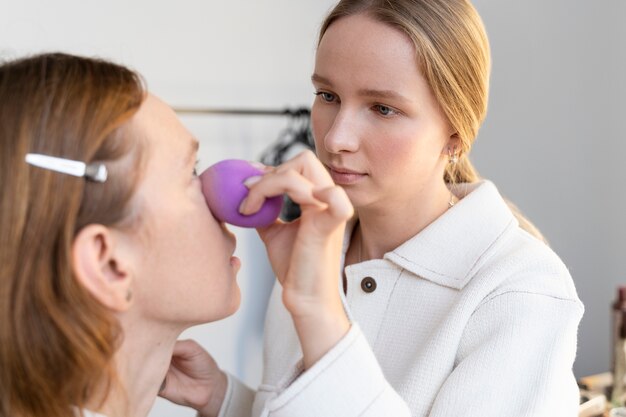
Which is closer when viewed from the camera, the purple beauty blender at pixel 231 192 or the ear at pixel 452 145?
the purple beauty blender at pixel 231 192

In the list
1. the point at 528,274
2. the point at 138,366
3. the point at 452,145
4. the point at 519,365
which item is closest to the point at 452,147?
the point at 452,145

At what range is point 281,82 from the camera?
2428 mm

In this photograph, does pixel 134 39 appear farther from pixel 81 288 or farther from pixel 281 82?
pixel 81 288

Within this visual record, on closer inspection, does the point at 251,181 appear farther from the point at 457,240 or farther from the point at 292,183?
the point at 457,240

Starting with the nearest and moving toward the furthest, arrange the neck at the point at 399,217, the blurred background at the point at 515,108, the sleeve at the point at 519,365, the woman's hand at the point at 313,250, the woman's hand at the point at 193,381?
1. the woman's hand at the point at 313,250
2. the sleeve at the point at 519,365
3. the woman's hand at the point at 193,381
4. the neck at the point at 399,217
5. the blurred background at the point at 515,108

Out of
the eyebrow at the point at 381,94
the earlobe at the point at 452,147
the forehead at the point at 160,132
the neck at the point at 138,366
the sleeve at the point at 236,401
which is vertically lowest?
the sleeve at the point at 236,401

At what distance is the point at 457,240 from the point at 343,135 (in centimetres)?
24

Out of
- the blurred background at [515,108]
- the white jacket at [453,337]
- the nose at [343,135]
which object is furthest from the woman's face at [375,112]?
the blurred background at [515,108]

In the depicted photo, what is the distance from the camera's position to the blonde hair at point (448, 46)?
1179mm

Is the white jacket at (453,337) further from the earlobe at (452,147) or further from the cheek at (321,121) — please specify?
the cheek at (321,121)

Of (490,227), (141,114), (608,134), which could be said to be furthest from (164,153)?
(608,134)

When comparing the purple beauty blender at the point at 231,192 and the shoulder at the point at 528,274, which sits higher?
the purple beauty blender at the point at 231,192

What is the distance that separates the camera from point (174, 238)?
0.87 metres

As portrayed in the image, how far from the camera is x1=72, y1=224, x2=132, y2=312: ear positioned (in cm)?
79
